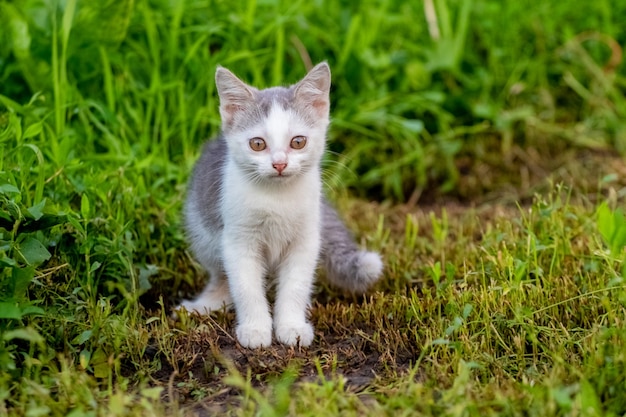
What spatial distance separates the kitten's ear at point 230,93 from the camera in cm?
368

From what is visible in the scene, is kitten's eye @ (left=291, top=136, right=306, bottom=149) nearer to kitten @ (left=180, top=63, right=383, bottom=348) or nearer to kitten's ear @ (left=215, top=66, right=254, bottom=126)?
kitten @ (left=180, top=63, right=383, bottom=348)

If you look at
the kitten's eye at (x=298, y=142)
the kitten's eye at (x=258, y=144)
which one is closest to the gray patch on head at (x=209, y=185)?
the kitten's eye at (x=258, y=144)

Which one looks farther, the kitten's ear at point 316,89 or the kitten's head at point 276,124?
the kitten's ear at point 316,89

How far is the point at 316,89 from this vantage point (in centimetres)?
371

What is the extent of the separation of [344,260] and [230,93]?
0.96 m

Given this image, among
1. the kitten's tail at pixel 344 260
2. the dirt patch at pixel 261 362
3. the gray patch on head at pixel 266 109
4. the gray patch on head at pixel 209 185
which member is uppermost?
the gray patch on head at pixel 266 109

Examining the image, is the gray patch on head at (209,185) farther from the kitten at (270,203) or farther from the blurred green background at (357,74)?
the blurred green background at (357,74)

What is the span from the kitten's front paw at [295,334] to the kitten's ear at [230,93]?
0.94m

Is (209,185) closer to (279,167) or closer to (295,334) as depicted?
(279,167)

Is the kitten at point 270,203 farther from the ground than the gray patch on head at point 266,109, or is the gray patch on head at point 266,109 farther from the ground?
the gray patch on head at point 266,109

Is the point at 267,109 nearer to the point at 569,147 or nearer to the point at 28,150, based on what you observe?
the point at 28,150

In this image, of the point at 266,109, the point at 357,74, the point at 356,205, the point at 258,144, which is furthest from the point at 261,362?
the point at 357,74

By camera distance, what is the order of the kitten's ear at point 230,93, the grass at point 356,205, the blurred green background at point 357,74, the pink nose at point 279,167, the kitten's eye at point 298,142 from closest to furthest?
the grass at point 356,205 → the pink nose at point 279,167 → the kitten's eye at point 298,142 → the kitten's ear at point 230,93 → the blurred green background at point 357,74

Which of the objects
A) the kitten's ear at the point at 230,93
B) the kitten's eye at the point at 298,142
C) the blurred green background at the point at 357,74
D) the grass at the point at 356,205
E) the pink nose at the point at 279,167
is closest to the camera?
the grass at the point at 356,205
